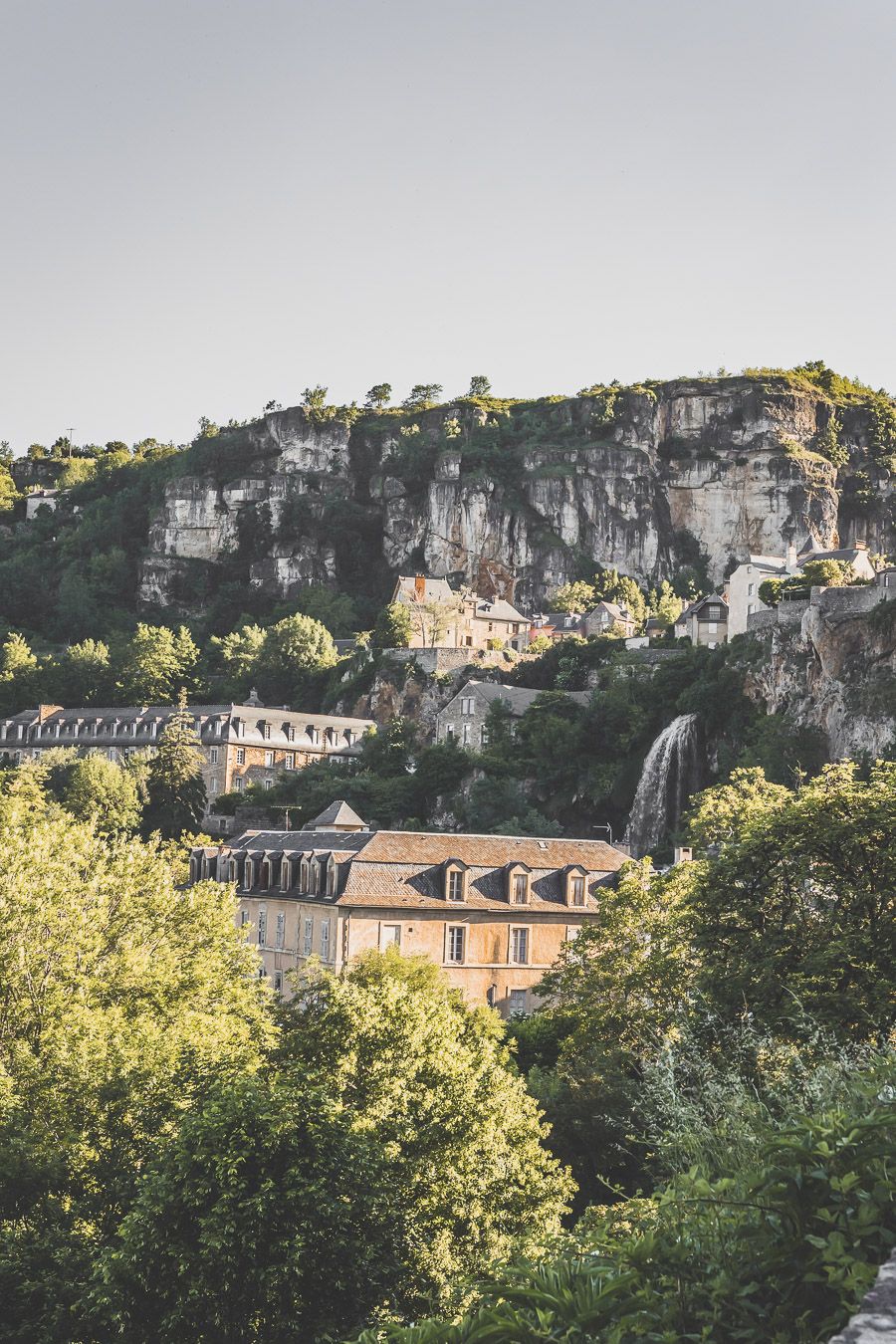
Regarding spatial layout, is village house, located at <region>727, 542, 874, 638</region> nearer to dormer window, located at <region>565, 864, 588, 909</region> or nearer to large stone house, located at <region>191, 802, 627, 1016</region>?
dormer window, located at <region>565, 864, 588, 909</region>

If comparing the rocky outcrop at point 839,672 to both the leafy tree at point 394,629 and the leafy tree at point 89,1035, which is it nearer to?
the leafy tree at point 89,1035

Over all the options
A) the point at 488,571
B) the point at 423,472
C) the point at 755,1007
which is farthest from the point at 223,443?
the point at 755,1007

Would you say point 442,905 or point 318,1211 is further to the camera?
point 442,905

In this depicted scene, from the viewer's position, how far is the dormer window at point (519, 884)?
55.1 metres

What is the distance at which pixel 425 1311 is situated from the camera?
62.3 ft

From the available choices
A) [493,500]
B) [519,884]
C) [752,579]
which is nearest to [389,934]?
[519,884]

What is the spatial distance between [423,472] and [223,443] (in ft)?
84.0

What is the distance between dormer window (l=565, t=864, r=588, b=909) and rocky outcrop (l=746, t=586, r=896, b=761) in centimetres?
1952

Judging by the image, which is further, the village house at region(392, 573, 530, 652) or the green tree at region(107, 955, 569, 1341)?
the village house at region(392, 573, 530, 652)

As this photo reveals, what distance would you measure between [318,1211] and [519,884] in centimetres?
3743

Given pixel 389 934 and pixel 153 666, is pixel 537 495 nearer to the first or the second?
pixel 153 666

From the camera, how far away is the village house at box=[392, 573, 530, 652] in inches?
5078

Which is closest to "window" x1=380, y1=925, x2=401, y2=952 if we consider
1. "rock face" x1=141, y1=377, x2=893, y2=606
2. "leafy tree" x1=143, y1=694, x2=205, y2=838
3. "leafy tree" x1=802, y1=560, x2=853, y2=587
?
"leafy tree" x1=802, y1=560, x2=853, y2=587

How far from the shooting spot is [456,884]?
5456cm
